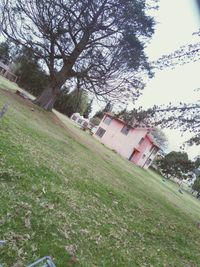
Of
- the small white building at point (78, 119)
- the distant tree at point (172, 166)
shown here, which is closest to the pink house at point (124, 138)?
the distant tree at point (172, 166)

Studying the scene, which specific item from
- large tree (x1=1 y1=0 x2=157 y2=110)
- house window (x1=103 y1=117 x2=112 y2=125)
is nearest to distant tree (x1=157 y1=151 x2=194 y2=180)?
house window (x1=103 y1=117 x2=112 y2=125)

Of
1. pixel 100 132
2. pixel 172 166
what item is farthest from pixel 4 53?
pixel 172 166

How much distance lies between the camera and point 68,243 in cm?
587

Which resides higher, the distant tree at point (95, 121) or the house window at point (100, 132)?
the distant tree at point (95, 121)

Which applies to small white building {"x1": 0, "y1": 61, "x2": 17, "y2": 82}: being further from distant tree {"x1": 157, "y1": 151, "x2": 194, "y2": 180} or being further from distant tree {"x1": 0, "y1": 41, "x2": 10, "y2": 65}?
distant tree {"x1": 157, "y1": 151, "x2": 194, "y2": 180}

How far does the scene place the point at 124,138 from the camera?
47.1m

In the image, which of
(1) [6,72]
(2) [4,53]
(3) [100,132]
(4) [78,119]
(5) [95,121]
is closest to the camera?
(3) [100,132]

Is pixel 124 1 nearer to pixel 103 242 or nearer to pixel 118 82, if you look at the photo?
pixel 118 82

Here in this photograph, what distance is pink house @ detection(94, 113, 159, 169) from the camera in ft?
154

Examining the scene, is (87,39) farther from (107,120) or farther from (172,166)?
(172,166)

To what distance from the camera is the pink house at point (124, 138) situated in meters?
46.9

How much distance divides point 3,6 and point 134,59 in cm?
1167

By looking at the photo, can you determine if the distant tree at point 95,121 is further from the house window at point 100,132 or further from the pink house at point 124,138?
the pink house at point 124,138

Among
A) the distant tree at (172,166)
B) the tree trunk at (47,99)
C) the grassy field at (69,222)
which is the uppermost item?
the distant tree at (172,166)
